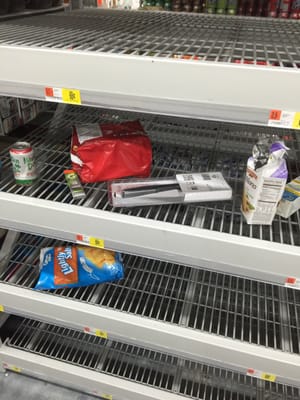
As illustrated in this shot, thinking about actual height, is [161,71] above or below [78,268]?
above

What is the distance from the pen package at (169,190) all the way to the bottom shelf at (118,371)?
773 mm

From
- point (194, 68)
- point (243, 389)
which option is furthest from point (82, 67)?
point (243, 389)

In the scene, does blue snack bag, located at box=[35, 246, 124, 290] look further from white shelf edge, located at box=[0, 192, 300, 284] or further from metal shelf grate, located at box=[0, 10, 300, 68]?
metal shelf grate, located at box=[0, 10, 300, 68]

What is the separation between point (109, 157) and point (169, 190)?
0.72ft

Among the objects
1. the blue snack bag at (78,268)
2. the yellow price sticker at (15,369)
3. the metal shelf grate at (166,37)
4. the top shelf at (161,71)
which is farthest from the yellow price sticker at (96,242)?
the yellow price sticker at (15,369)

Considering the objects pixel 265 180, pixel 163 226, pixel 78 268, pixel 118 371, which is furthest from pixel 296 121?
pixel 118 371

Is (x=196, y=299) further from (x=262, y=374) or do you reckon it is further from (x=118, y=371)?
(x=118, y=371)

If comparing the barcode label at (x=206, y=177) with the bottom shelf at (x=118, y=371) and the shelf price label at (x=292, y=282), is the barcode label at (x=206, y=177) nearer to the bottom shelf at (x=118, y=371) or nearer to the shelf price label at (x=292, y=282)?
the shelf price label at (x=292, y=282)

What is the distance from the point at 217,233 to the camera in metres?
0.85

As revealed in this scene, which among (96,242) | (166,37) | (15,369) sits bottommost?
(15,369)

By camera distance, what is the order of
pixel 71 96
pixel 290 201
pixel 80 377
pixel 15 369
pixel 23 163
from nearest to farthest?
1. pixel 71 96
2. pixel 290 201
3. pixel 23 163
4. pixel 80 377
5. pixel 15 369

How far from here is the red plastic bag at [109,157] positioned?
3.48 ft

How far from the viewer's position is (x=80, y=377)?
1.34 m

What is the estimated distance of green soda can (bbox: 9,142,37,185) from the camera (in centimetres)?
102
